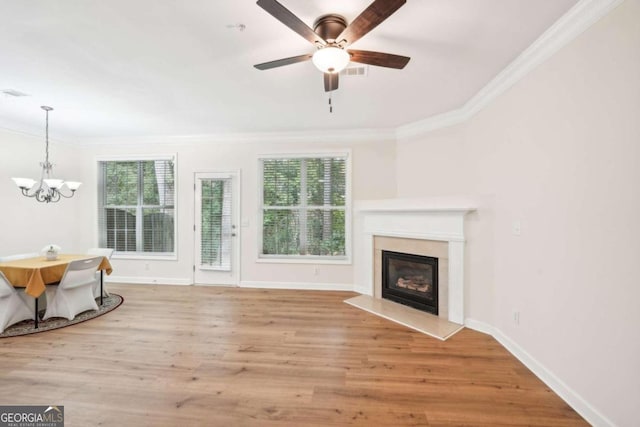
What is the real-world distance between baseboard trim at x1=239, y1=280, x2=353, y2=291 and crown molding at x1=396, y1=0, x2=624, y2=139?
9.51ft

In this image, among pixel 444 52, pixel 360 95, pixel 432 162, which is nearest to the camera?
pixel 444 52

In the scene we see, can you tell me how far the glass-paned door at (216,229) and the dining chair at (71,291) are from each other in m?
1.59

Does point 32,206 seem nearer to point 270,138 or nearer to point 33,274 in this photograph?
point 33,274

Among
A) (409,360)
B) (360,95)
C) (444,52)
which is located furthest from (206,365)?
(444,52)

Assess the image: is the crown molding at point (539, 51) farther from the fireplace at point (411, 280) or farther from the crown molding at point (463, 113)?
the fireplace at point (411, 280)

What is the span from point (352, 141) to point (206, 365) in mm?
3645

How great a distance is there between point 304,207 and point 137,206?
3.16 metres

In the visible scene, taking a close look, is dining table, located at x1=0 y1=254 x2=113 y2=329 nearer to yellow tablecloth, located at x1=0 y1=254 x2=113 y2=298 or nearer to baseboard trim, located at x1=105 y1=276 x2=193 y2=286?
yellow tablecloth, located at x1=0 y1=254 x2=113 y2=298

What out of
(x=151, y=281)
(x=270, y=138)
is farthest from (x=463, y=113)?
(x=151, y=281)

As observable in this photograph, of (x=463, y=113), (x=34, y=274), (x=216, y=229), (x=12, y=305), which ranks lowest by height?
(x=12, y=305)

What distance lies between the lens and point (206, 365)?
2346 millimetres

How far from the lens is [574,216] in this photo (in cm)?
188

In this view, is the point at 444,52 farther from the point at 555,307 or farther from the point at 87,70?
the point at 87,70

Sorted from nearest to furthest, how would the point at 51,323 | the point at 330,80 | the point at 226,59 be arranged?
the point at 330,80, the point at 226,59, the point at 51,323
